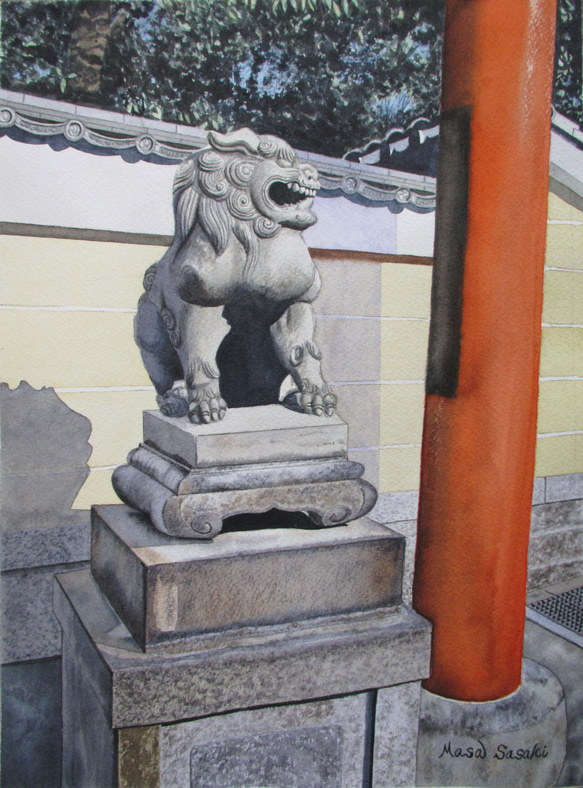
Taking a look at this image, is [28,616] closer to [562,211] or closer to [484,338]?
[484,338]

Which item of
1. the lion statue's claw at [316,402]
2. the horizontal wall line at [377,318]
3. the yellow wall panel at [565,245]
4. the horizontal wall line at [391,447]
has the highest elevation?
the yellow wall panel at [565,245]

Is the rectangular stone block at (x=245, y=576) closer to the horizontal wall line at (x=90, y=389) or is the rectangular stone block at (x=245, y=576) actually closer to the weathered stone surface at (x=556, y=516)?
the horizontal wall line at (x=90, y=389)

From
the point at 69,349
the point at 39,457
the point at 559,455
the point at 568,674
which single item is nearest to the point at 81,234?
the point at 69,349

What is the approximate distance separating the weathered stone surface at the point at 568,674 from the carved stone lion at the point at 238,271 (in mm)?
1993

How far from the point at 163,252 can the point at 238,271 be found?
137 cm

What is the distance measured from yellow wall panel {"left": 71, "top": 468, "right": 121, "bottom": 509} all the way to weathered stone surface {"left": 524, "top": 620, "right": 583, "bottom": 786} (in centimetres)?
241

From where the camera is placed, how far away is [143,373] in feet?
11.0

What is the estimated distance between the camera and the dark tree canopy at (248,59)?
11.1ft

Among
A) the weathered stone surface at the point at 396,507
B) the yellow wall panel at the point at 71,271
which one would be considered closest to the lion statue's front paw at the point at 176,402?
the yellow wall panel at the point at 71,271

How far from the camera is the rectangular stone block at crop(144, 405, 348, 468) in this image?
1973mm

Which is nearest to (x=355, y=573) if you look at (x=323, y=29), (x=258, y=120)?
(x=258, y=120)

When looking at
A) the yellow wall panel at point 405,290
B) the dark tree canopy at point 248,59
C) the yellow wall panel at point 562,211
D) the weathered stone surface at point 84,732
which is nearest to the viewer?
the weathered stone surface at point 84,732

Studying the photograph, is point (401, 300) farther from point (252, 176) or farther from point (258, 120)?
point (252, 176)

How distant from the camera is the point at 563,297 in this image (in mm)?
4492
